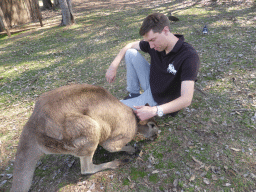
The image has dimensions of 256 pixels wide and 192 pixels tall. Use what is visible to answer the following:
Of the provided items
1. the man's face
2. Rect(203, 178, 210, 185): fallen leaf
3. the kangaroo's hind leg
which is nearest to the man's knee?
the man's face

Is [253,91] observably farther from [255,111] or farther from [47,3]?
[47,3]

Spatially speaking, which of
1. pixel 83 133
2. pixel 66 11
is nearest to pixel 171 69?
pixel 83 133

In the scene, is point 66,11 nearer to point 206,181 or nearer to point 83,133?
point 83,133

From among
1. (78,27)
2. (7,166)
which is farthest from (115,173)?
(78,27)

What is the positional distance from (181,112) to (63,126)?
2488mm

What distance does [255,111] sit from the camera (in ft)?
10.9

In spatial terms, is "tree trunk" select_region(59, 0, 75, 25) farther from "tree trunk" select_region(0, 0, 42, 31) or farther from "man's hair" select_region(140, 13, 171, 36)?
"man's hair" select_region(140, 13, 171, 36)

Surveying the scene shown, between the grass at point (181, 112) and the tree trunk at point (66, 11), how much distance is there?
1390mm

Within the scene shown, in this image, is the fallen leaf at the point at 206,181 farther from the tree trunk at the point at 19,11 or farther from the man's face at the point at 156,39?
the tree trunk at the point at 19,11

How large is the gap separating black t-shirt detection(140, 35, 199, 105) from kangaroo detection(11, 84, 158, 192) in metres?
1.03

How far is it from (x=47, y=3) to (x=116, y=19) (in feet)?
25.9

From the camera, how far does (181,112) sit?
3586 mm

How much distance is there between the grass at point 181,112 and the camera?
2520 mm

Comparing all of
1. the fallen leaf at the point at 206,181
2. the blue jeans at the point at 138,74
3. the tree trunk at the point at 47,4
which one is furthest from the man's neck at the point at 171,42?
the tree trunk at the point at 47,4
